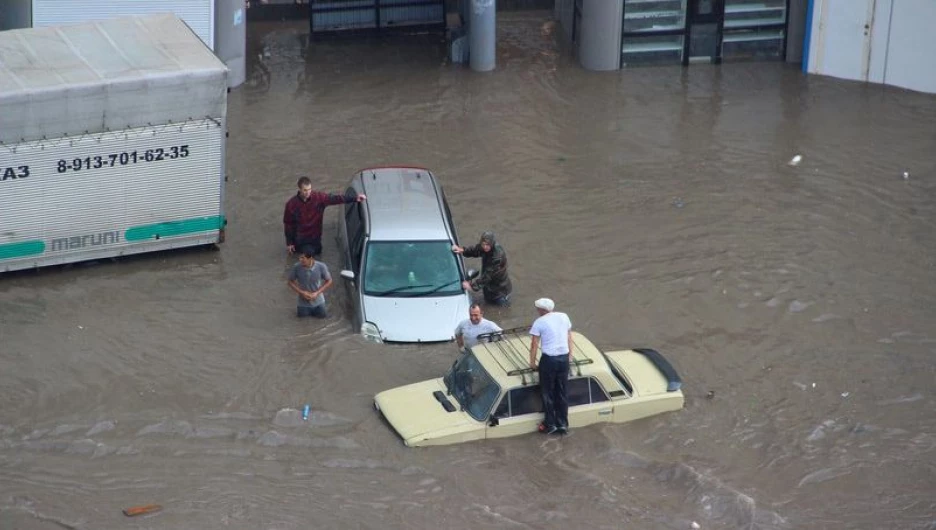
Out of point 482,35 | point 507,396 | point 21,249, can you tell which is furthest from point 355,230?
point 482,35

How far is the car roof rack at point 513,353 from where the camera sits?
12.5 metres

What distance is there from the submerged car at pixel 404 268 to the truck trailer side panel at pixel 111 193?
1.98m

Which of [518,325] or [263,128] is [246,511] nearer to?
[518,325]

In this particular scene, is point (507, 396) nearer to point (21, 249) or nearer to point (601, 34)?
point (21, 249)

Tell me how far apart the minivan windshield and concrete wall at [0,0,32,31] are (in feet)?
28.3

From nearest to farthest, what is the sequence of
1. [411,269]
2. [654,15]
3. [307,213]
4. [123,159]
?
[411,269] < [123,159] < [307,213] < [654,15]

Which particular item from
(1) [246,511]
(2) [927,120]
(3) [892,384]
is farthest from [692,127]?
A: (1) [246,511]

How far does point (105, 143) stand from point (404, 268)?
3913 mm

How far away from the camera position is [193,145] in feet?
52.5

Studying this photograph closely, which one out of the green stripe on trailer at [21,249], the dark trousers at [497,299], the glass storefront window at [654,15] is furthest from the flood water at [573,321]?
the glass storefront window at [654,15]

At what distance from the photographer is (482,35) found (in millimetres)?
24188

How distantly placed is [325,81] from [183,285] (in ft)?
29.5

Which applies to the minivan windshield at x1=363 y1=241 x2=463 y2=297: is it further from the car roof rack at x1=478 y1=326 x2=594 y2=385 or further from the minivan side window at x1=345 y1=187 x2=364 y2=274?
the car roof rack at x1=478 y1=326 x2=594 y2=385

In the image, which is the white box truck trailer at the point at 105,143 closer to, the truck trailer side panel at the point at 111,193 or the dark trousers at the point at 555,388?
the truck trailer side panel at the point at 111,193
